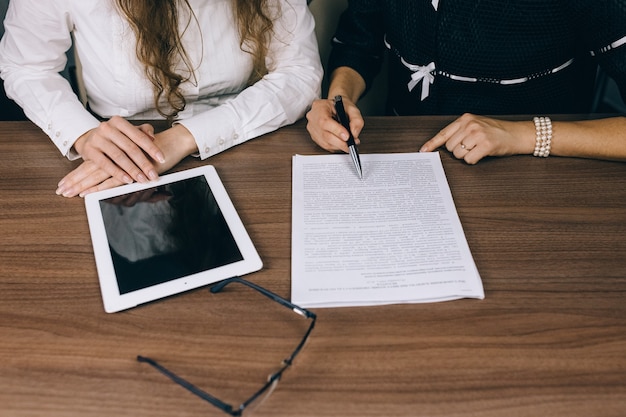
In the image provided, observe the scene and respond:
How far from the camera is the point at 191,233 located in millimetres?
697

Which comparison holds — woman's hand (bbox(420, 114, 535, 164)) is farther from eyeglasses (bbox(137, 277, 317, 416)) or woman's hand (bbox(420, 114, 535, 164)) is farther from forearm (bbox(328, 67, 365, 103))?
eyeglasses (bbox(137, 277, 317, 416))

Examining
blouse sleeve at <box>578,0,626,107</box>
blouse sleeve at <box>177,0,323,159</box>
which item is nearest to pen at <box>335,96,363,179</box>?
blouse sleeve at <box>177,0,323,159</box>

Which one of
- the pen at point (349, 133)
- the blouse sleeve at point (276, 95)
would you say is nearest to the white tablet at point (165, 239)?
the blouse sleeve at point (276, 95)

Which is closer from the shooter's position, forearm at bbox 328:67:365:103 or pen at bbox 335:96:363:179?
pen at bbox 335:96:363:179

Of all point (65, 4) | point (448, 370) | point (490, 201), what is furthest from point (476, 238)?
point (65, 4)

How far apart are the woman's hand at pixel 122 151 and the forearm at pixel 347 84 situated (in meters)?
0.40

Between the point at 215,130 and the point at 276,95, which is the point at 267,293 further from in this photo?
the point at 276,95

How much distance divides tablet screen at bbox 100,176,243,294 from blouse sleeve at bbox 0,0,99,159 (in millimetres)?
217

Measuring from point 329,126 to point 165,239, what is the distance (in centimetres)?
33

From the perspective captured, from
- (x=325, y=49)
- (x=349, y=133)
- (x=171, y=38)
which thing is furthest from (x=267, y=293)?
(x=325, y=49)

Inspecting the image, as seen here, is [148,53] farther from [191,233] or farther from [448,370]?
[448,370]

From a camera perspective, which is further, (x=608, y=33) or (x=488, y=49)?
(x=488, y=49)

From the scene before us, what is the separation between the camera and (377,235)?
2.30ft

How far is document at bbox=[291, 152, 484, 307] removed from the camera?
2.06 feet
